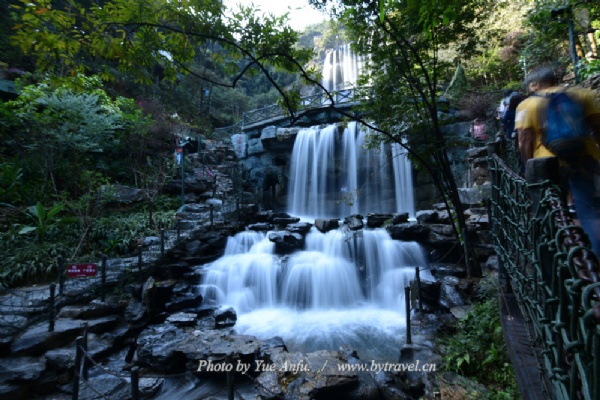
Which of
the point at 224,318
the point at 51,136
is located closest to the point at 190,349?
the point at 224,318

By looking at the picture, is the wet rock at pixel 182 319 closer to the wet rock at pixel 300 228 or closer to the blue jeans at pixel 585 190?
the wet rock at pixel 300 228

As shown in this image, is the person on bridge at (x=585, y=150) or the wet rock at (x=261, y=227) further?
the wet rock at (x=261, y=227)

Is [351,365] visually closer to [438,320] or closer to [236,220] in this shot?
[438,320]

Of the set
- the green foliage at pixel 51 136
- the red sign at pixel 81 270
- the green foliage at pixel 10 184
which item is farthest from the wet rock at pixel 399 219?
the green foliage at pixel 10 184

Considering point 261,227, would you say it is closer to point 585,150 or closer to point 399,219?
point 399,219

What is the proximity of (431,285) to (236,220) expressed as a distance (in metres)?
8.47

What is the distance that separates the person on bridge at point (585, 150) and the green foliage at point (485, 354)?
6.55ft

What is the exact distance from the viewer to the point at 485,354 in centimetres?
365

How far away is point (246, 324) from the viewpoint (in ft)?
23.4

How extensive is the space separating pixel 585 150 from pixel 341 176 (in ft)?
50.7

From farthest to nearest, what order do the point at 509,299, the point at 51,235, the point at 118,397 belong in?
the point at 51,235 < the point at 118,397 < the point at 509,299

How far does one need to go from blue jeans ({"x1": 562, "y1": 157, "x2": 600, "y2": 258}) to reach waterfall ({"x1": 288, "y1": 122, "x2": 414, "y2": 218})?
1360 cm

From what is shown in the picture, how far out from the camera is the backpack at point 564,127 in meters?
2.20

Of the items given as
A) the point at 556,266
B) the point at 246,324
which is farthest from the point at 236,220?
the point at 556,266
